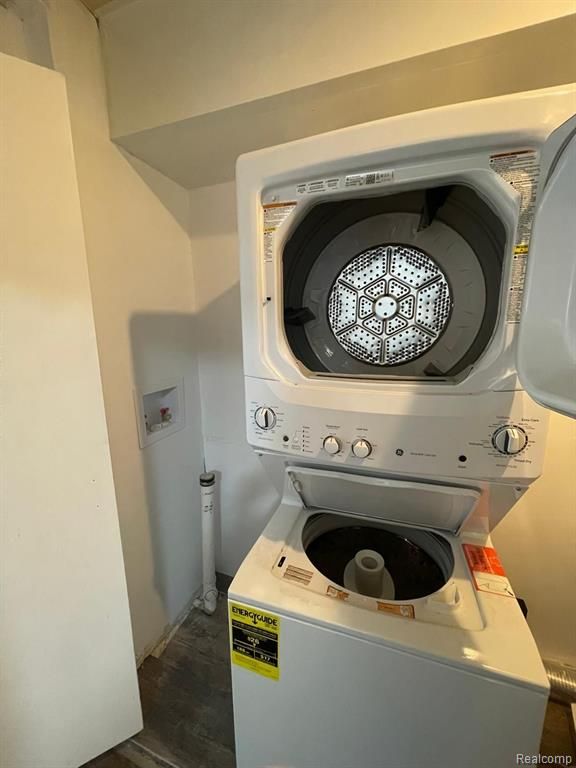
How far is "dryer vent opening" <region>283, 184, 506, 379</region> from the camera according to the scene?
73 cm

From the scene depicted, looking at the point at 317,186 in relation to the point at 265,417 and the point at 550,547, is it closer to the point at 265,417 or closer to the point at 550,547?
the point at 265,417

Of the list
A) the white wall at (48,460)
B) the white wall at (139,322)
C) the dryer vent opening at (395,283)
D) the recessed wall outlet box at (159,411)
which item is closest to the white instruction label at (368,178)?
the dryer vent opening at (395,283)

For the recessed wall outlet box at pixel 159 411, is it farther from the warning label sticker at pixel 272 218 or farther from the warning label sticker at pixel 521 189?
the warning label sticker at pixel 521 189

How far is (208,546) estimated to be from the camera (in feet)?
5.19

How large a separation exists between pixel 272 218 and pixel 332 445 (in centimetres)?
56

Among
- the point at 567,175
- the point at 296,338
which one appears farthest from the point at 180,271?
the point at 567,175

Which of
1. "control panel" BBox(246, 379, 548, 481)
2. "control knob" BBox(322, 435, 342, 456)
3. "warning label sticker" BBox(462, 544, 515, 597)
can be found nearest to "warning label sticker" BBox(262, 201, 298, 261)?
"control panel" BBox(246, 379, 548, 481)

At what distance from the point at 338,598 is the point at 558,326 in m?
0.67

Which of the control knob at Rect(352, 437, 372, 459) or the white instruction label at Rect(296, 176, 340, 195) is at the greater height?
the white instruction label at Rect(296, 176, 340, 195)

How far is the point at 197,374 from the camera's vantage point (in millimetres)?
1611

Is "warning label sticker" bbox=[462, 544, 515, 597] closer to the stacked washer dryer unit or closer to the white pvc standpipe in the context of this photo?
the stacked washer dryer unit

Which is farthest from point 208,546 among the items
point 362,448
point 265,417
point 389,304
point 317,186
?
point 317,186

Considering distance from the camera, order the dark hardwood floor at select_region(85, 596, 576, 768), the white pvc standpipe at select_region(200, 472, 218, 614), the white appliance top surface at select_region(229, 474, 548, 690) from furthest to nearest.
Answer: the white pvc standpipe at select_region(200, 472, 218, 614) → the dark hardwood floor at select_region(85, 596, 576, 768) → the white appliance top surface at select_region(229, 474, 548, 690)

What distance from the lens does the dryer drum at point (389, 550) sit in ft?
2.95
